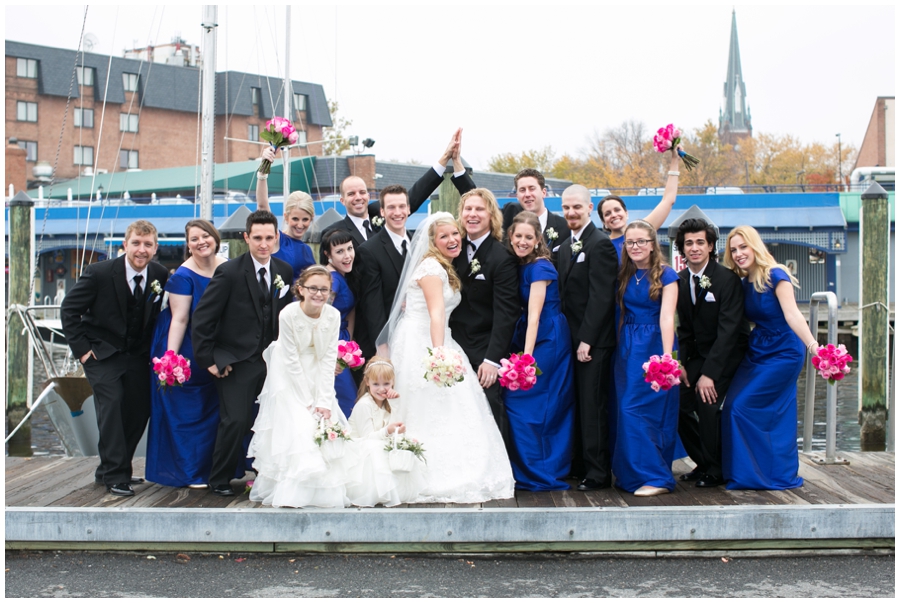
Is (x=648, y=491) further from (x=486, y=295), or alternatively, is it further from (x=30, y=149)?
(x=30, y=149)

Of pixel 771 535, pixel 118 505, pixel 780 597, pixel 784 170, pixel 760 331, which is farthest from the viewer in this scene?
pixel 784 170

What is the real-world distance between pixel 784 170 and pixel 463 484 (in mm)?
55556

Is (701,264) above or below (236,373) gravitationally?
above

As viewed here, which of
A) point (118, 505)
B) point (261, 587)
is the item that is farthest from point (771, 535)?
point (118, 505)

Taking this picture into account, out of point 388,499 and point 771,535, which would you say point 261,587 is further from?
point 771,535

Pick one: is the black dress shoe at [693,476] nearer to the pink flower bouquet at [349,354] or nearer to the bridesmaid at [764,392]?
A: the bridesmaid at [764,392]

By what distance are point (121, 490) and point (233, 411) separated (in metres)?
1.02

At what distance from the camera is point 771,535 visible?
5.62 m

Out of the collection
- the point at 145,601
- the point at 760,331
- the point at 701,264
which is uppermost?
the point at 701,264

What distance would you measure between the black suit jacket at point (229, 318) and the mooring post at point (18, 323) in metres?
7.22

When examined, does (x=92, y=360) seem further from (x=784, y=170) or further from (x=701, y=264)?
(x=784, y=170)

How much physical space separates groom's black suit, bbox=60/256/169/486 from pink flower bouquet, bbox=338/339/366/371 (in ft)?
5.06

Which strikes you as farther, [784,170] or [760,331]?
[784,170]

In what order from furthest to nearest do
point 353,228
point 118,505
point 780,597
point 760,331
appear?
point 353,228 < point 760,331 < point 118,505 < point 780,597
